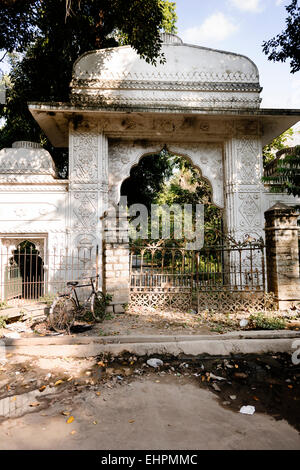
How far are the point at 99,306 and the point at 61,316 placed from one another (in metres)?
1.20

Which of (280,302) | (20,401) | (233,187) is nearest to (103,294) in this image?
(20,401)

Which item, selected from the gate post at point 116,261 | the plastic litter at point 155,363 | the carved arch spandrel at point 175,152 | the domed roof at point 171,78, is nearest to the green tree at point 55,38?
the domed roof at point 171,78

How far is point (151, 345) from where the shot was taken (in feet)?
14.0

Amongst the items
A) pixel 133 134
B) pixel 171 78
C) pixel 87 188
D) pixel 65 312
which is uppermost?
pixel 171 78

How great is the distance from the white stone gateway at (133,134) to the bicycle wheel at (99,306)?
1.66m

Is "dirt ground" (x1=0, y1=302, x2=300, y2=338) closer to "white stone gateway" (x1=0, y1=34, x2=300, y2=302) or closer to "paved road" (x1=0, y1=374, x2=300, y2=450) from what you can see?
"paved road" (x1=0, y1=374, x2=300, y2=450)

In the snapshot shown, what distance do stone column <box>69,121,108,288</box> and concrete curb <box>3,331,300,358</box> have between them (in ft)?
11.4

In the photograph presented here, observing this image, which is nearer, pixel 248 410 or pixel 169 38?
pixel 248 410

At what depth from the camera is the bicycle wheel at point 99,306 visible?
570 cm

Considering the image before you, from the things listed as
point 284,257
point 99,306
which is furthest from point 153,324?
point 284,257

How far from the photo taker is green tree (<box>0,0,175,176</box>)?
6.73 m

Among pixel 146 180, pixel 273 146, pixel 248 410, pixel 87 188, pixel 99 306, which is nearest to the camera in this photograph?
pixel 248 410

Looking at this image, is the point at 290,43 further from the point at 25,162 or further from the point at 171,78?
the point at 25,162

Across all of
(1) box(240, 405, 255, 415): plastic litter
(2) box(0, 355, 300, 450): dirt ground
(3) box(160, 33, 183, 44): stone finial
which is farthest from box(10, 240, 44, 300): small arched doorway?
(3) box(160, 33, 183, 44): stone finial
